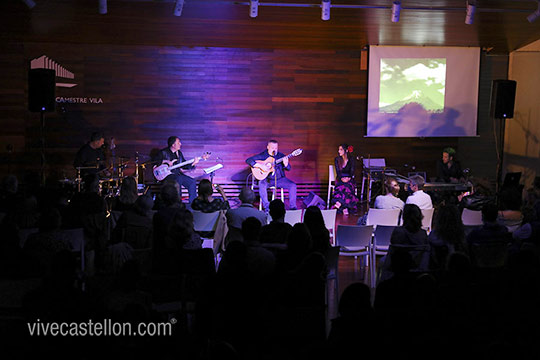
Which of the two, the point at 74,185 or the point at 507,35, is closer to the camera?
the point at 74,185

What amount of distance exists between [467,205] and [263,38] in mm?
4414

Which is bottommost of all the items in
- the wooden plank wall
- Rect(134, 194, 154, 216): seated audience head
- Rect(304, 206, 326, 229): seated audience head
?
Rect(304, 206, 326, 229): seated audience head

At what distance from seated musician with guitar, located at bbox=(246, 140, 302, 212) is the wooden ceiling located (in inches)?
78.7

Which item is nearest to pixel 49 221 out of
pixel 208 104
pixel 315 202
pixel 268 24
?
pixel 268 24

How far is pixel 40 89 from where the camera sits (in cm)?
889

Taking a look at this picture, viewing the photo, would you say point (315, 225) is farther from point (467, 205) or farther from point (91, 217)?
point (467, 205)

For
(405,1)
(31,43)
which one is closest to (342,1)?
(405,1)

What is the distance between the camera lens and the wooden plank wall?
10.6 metres

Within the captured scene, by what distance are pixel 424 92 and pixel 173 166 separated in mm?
5063

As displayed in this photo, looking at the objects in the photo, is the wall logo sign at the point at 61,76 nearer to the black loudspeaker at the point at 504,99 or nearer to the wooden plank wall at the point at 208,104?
the wooden plank wall at the point at 208,104

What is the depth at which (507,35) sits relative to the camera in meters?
10.4

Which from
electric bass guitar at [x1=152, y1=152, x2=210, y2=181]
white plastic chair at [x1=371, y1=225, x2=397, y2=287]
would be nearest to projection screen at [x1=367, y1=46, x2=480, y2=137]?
electric bass guitar at [x1=152, y1=152, x2=210, y2=181]

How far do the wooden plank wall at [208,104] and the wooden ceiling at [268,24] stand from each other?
0.31 meters

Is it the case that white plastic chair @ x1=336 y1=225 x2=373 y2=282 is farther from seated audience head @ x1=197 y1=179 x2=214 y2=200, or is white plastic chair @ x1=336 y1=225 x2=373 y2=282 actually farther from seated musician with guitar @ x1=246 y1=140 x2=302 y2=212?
seated musician with guitar @ x1=246 y1=140 x2=302 y2=212
